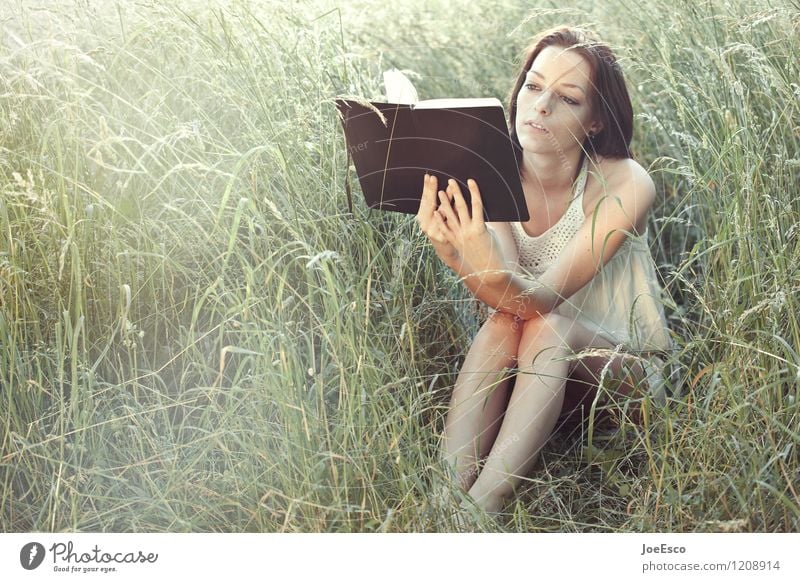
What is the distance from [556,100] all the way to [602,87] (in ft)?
0.32

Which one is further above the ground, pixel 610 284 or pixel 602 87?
pixel 602 87

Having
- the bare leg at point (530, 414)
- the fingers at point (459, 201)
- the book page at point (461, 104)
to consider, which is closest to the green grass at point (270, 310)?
the bare leg at point (530, 414)

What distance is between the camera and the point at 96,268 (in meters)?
1.72

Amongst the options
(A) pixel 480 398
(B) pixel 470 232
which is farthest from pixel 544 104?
(A) pixel 480 398

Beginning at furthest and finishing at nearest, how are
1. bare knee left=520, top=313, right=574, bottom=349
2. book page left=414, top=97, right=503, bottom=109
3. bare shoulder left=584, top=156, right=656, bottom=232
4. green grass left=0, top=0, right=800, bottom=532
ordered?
bare shoulder left=584, top=156, right=656, bottom=232 < bare knee left=520, top=313, right=574, bottom=349 < green grass left=0, top=0, right=800, bottom=532 < book page left=414, top=97, right=503, bottom=109

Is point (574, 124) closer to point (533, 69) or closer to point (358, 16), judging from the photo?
point (533, 69)

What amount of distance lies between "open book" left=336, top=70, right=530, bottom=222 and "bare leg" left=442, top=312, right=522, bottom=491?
231mm

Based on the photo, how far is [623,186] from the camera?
175cm

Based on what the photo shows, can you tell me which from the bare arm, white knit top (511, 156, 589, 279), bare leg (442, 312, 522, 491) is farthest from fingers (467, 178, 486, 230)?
white knit top (511, 156, 589, 279)

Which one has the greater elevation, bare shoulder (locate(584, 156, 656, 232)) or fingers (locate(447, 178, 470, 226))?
fingers (locate(447, 178, 470, 226))

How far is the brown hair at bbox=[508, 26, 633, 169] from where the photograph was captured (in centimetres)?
177

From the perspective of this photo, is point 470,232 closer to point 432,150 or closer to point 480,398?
point 432,150

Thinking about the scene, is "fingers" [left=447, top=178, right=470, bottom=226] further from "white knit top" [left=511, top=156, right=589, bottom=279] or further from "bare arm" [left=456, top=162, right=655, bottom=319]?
"white knit top" [left=511, top=156, right=589, bottom=279]

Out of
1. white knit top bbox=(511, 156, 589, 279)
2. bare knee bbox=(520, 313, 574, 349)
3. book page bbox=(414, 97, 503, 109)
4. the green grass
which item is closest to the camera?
book page bbox=(414, 97, 503, 109)
